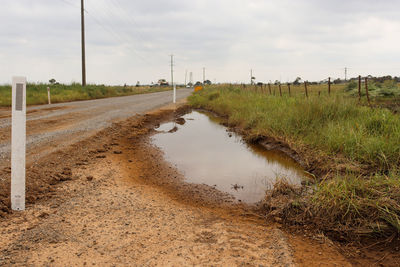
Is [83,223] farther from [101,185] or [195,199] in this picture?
[195,199]

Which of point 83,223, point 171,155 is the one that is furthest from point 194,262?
point 171,155

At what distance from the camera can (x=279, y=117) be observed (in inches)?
361

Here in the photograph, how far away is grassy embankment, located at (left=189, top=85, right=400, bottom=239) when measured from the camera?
3.31 meters

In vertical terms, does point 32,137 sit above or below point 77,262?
above

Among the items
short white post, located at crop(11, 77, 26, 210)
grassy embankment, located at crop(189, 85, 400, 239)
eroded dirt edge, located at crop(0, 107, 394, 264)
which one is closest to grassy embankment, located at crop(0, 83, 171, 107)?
eroded dirt edge, located at crop(0, 107, 394, 264)

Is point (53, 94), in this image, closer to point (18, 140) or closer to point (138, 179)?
point (138, 179)

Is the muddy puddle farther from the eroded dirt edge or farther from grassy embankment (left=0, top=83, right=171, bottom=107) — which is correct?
grassy embankment (left=0, top=83, right=171, bottom=107)

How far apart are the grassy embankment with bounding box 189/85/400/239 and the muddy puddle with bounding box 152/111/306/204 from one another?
0.53 meters

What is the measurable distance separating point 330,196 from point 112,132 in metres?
6.52

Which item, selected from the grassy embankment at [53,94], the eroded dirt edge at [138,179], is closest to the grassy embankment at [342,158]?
the eroded dirt edge at [138,179]

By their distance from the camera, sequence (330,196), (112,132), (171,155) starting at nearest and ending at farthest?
1. (330,196)
2. (171,155)
3. (112,132)

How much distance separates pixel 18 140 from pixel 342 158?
199 inches

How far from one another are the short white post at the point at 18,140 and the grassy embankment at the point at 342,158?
3.02 meters

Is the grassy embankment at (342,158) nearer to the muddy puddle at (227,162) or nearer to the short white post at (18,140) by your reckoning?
the muddy puddle at (227,162)
